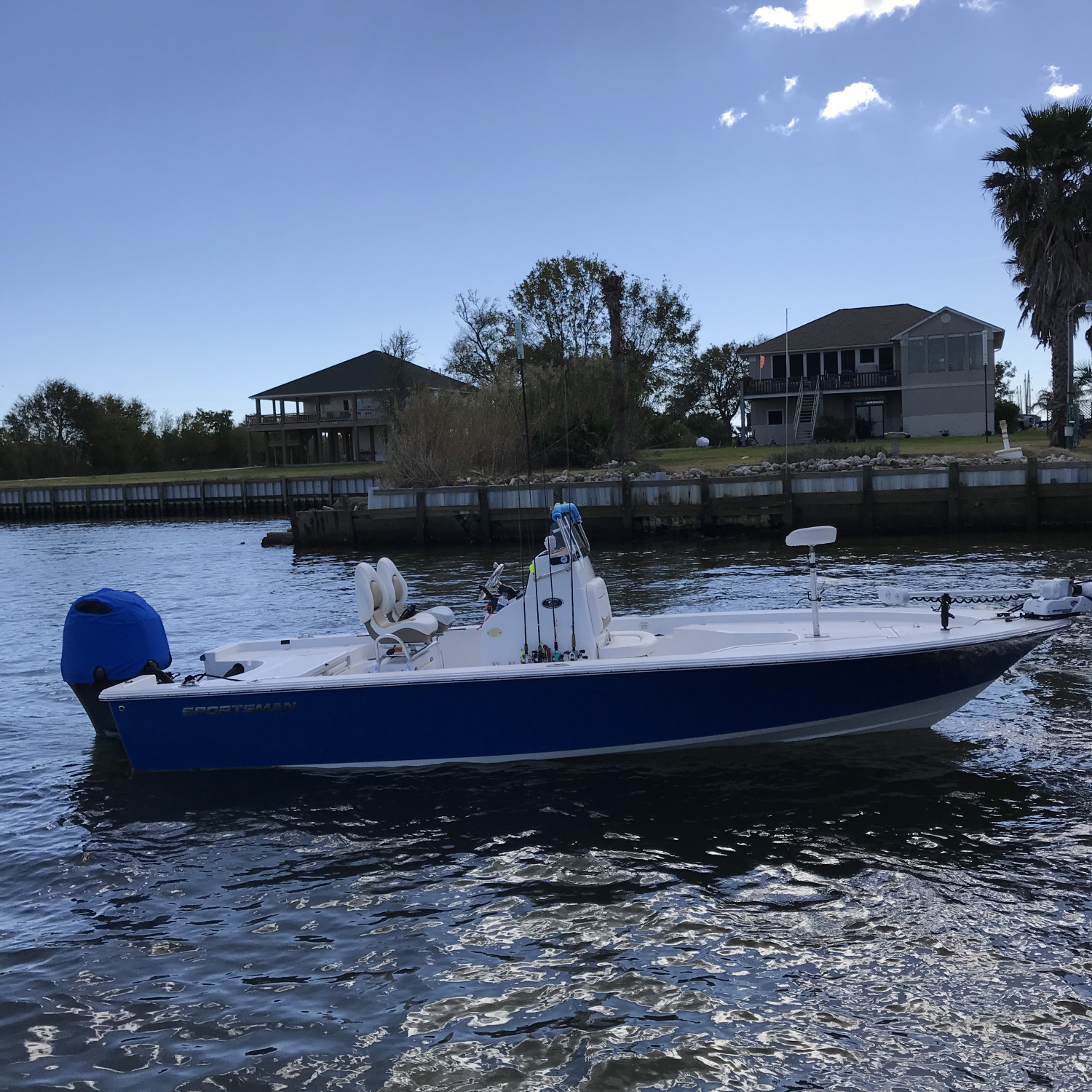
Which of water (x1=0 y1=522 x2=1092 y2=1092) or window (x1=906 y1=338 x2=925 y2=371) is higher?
window (x1=906 y1=338 x2=925 y2=371)

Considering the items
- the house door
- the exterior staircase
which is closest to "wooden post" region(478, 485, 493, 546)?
the exterior staircase

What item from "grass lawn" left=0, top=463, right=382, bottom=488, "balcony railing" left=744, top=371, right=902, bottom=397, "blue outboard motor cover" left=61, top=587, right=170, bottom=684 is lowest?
"blue outboard motor cover" left=61, top=587, right=170, bottom=684

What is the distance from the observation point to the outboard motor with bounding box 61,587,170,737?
28.7 feet

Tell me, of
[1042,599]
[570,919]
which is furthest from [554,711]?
[1042,599]

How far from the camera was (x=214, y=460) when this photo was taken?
85.6m

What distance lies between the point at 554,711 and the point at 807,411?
42.9 m

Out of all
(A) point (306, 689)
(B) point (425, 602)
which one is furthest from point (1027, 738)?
(B) point (425, 602)

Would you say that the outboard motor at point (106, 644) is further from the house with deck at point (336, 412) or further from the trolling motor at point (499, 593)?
the house with deck at point (336, 412)

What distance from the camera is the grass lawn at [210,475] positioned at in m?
59.7

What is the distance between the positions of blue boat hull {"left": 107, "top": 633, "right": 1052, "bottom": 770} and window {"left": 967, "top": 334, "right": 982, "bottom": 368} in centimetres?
4204

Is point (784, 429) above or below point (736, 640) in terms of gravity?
above

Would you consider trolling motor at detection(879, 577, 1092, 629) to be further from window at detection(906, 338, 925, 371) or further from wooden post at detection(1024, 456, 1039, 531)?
window at detection(906, 338, 925, 371)

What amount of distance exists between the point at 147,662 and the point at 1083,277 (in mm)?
32064

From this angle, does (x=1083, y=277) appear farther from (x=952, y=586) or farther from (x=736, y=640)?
(x=736, y=640)
